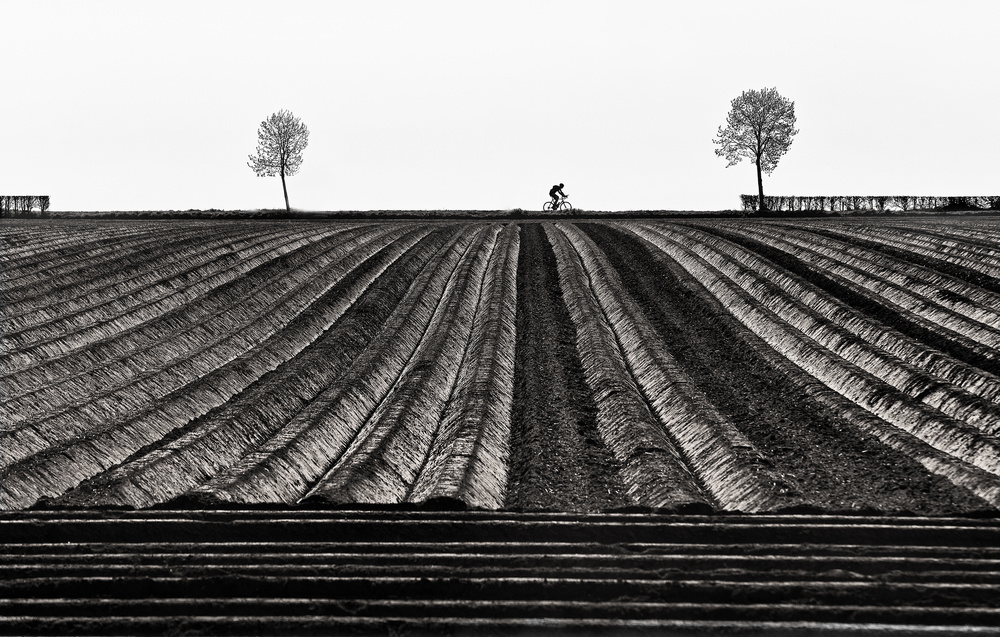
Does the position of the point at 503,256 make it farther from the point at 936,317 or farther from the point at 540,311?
the point at 936,317

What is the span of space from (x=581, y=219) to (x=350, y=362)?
2695 centimetres

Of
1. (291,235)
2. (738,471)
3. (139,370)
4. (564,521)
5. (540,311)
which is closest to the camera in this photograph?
(564,521)

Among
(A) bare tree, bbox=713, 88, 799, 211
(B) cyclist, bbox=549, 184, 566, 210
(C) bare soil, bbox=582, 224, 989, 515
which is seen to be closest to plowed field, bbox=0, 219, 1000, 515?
(C) bare soil, bbox=582, 224, 989, 515

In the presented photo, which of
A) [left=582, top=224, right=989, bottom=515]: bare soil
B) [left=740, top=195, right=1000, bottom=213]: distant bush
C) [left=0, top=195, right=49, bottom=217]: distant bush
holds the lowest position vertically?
[left=582, top=224, right=989, bottom=515]: bare soil

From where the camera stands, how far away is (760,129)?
58125mm

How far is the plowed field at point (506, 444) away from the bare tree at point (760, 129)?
34.4 metres

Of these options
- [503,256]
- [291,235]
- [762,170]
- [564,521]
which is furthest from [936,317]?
[762,170]

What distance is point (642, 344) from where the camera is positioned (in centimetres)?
1642

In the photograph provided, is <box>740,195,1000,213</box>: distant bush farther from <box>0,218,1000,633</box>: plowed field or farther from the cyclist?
<box>0,218,1000,633</box>: plowed field

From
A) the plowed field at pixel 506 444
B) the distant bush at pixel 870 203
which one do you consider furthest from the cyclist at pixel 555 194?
the plowed field at pixel 506 444

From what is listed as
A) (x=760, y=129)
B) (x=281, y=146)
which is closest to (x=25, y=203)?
(x=281, y=146)

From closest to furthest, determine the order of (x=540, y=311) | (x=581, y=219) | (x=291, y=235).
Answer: (x=540, y=311), (x=291, y=235), (x=581, y=219)

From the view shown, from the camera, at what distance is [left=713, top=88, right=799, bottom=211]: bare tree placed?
189 ft

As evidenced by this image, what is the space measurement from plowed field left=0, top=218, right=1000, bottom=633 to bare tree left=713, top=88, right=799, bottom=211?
113ft
